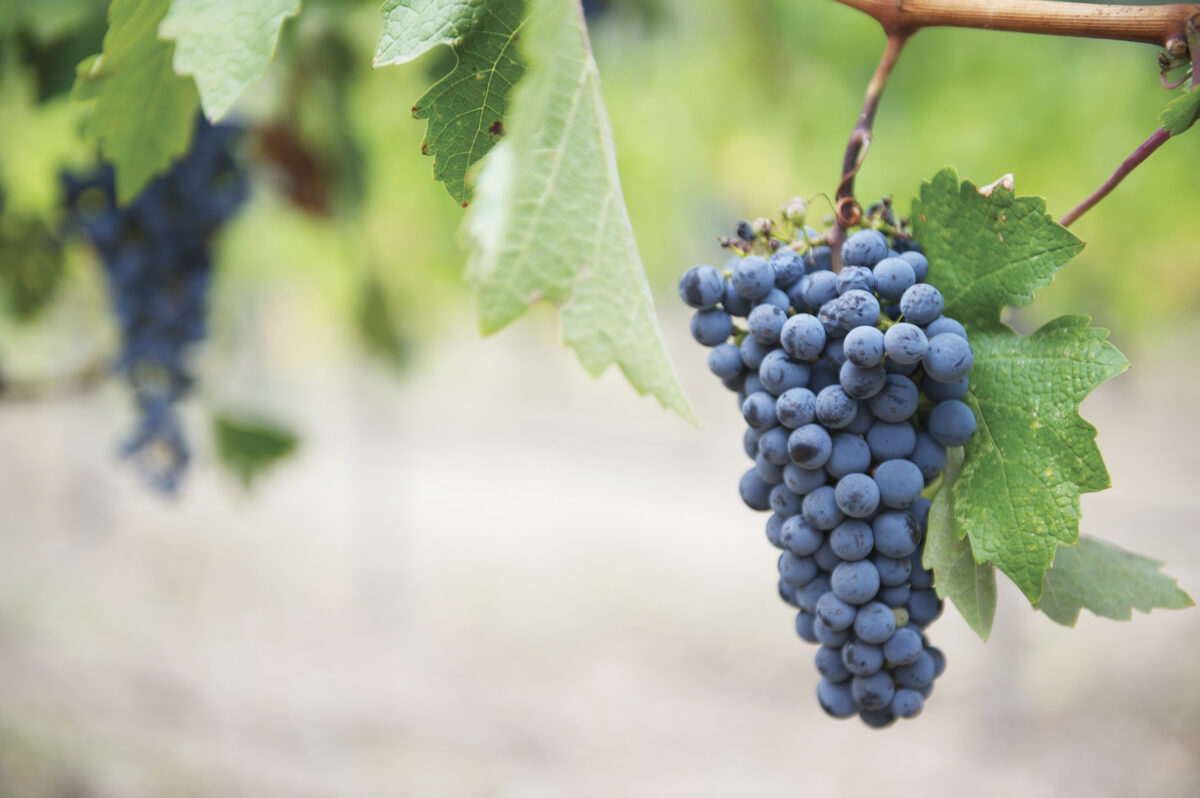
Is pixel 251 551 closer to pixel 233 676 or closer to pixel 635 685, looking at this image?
pixel 233 676

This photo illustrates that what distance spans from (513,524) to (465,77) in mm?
8896

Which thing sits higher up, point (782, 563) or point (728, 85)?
point (728, 85)

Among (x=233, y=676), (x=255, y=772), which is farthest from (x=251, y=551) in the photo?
(x=255, y=772)

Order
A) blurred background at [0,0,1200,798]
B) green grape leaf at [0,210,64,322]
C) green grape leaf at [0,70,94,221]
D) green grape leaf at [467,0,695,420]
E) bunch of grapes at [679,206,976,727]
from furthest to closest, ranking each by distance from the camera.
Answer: blurred background at [0,0,1200,798] < green grape leaf at [0,70,94,221] < green grape leaf at [0,210,64,322] < bunch of grapes at [679,206,976,727] < green grape leaf at [467,0,695,420]

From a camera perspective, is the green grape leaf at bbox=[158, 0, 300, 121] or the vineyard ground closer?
the green grape leaf at bbox=[158, 0, 300, 121]

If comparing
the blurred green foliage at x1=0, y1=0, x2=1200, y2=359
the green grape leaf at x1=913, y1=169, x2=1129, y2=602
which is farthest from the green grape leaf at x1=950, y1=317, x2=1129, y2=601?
the blurred green foliage at x1=0, y1=0, x2=1200, y2=359

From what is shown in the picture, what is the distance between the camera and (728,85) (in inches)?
151

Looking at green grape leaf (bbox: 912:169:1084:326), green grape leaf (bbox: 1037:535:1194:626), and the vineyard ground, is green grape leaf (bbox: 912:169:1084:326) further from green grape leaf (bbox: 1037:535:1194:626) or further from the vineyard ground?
the vineyard ground

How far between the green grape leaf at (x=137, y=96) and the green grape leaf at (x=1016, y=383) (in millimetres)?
664

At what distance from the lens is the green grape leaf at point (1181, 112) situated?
1.85ft

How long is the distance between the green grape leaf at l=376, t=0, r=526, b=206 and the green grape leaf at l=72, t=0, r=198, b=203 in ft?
0.75

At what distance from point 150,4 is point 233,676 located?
6391 millimetres

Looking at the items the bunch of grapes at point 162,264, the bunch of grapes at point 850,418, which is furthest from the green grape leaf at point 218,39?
the bunch of grapes at point 162,264

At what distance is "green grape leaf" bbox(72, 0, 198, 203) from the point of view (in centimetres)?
73
